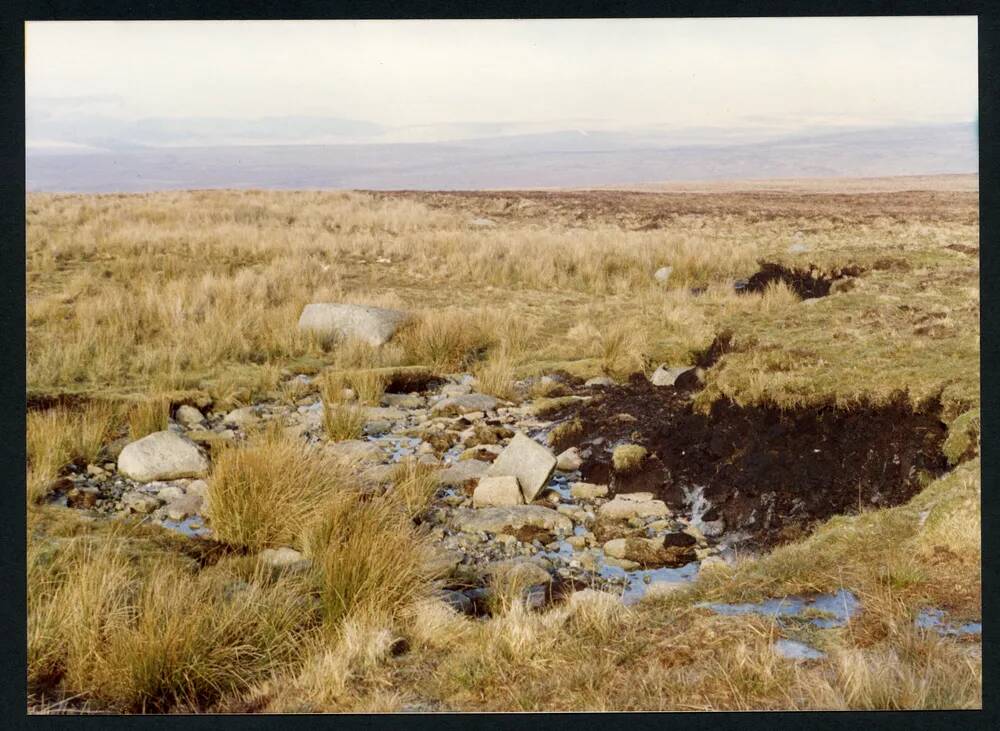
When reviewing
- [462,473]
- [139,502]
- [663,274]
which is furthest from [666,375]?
[139,502]

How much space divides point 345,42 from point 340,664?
124 inches

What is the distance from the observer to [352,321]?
5.80 m

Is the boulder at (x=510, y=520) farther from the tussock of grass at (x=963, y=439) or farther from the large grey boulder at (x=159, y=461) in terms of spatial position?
the tussock of grass at (x=963, y=439)

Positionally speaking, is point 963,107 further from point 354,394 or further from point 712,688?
point 354,394

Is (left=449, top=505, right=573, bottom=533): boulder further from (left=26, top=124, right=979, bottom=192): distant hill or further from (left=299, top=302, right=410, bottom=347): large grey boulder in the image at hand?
(left=26, top=124, right=979, bottom=192): distant hill

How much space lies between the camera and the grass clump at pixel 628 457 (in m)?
5.31

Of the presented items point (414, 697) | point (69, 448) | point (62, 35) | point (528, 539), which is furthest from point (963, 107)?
point (69, 448)

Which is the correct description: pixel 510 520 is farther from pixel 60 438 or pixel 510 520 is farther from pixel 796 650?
pixel 60 438

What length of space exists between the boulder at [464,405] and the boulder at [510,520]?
2.81 ft

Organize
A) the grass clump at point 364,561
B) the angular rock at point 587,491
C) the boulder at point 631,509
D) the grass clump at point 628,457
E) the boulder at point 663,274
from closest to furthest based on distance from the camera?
the grass clump at point 364,561 < the boulder at point 631,509 < the angular rock at point 587,491 < the grass clump at point 628,457 < the boulder at point 663,274

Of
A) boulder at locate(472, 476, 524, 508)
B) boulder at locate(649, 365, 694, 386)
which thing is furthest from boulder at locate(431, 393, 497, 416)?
boulder at locate(649, 365, 694, 386)

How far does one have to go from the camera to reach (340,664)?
4.00 meters

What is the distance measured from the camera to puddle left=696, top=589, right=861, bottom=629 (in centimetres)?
429

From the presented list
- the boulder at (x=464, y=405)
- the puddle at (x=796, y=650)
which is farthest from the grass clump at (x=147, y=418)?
the puddle at (x=796, y=650)
